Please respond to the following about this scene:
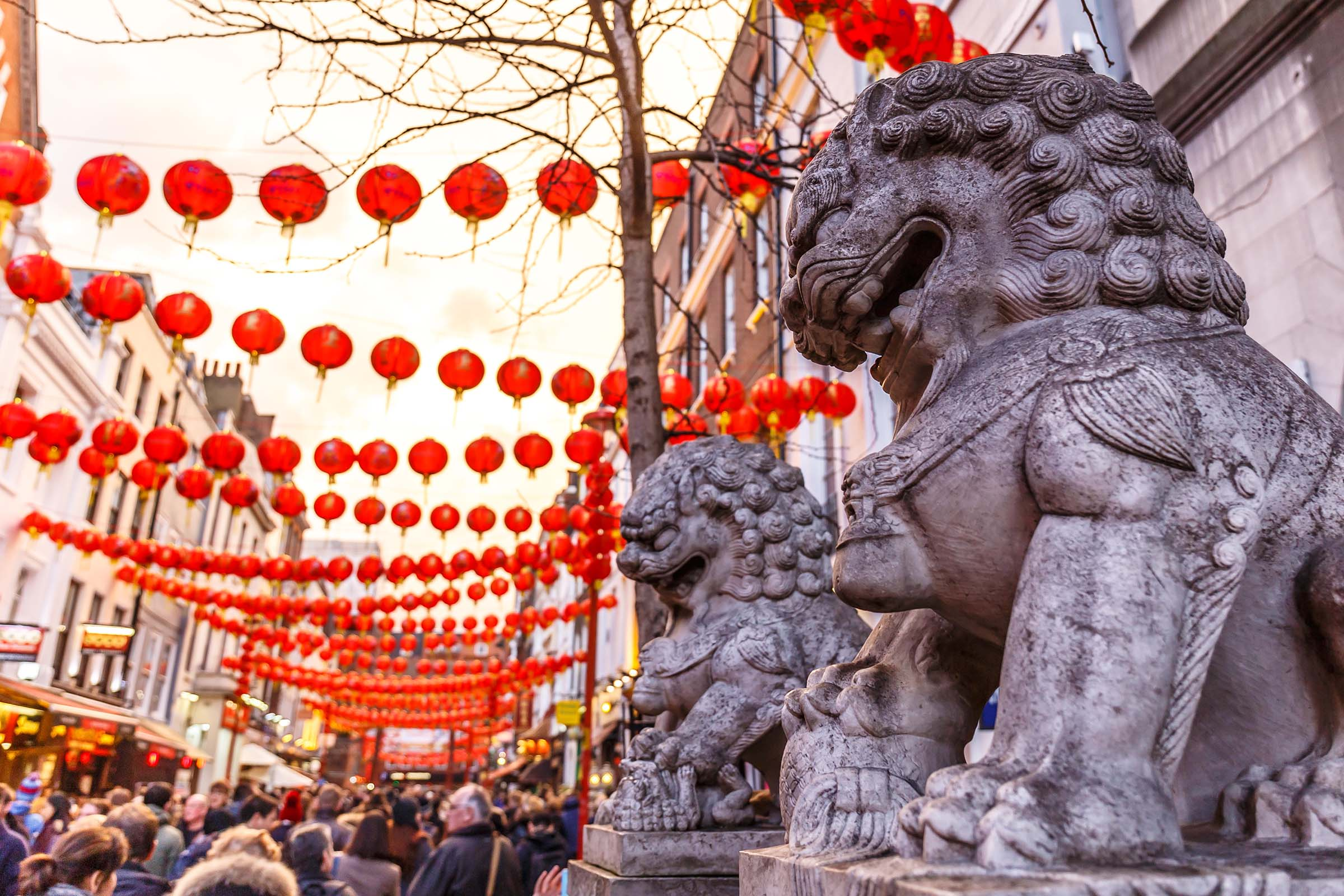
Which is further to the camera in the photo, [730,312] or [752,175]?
[730,312]

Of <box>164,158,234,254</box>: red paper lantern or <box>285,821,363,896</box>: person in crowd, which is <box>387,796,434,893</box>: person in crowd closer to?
<box>285,821,363,896</box>: person in crowd

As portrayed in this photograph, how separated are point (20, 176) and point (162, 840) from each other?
193 inches

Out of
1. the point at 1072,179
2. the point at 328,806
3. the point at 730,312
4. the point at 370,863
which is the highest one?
the point at 730,312

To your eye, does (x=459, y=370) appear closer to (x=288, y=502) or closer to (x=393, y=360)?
(x=393, y=360)

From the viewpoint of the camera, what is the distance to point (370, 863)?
A: 5.50 m

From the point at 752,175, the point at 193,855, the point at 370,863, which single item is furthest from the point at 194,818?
the point at 752,175

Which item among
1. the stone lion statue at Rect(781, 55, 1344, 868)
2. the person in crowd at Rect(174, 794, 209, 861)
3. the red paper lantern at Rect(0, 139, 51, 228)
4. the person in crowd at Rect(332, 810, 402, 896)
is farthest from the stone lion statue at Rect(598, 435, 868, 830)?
the person in crowd at Rect(174, 794, 209, 861)

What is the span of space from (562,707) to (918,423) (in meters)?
13.3

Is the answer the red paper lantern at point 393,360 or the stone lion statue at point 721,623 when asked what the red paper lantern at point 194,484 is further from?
the stone lion statue at point 721,623

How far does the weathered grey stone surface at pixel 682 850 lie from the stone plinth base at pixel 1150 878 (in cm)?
109

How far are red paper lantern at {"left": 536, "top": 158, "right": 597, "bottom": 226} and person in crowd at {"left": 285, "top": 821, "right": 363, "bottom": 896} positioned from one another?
3.40 meters

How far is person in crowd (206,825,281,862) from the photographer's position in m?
3.97

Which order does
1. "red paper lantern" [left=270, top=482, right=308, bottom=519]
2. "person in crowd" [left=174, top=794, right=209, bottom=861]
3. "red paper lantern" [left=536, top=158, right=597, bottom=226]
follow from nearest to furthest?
"red paper lantern" [left=536, top=158, right=597, bottom=226] < "person in crowd" [left=174, top=794, right=209, bottom=861] < "red paper lantern" [left=270, top=482, right=308, bottom=519]

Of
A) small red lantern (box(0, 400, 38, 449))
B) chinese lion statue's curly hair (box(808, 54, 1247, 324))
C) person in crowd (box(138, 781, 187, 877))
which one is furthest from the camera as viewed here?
small red lantern (box(0, 400, 38, 449))
